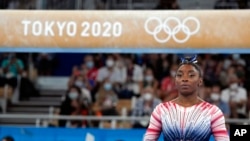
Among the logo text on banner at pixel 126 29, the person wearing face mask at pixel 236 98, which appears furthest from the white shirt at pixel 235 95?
the logo text on banner at pixel 126 29

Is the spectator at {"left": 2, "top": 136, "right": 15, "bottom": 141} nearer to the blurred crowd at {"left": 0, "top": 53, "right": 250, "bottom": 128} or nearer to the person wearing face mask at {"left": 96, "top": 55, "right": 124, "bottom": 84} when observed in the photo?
the blurred crowd at {"left": 0, "top": 53, "right": 250, "bottom": 128}

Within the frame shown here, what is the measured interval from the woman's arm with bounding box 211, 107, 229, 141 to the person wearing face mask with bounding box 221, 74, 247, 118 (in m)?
7.27

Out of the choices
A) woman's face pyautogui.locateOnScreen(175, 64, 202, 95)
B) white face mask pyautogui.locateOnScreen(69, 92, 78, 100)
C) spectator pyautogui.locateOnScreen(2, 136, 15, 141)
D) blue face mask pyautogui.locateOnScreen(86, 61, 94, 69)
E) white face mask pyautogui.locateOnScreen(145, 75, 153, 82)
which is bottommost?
spectator pyautogui.locateOnScreen(2, 136, 15, 141)

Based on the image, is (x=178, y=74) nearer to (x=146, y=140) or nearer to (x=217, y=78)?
(x=146, y=140)

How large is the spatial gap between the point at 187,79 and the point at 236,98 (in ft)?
25.2

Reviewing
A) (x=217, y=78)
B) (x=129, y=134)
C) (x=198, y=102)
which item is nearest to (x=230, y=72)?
(x=217, y=78)

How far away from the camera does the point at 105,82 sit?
1323cm

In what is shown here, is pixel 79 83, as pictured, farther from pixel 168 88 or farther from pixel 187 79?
pixel 187 79

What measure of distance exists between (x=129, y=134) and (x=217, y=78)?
12.1 ft

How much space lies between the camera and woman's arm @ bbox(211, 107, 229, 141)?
492 centimetres

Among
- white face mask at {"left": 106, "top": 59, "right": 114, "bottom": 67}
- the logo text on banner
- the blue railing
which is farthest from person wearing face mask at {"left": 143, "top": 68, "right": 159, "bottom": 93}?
the logo text on banner

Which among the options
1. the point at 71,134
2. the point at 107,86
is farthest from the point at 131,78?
the point at 71,134

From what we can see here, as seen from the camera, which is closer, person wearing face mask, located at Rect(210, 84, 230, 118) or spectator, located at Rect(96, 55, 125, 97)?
person wearing face mask, located at Rect(210, 84, 230, 118)

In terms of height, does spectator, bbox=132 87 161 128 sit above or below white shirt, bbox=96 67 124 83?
below
